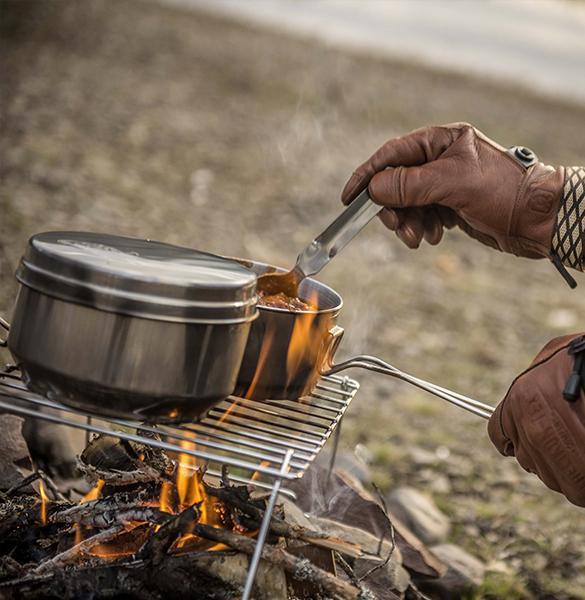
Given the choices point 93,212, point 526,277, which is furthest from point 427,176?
point 526,277

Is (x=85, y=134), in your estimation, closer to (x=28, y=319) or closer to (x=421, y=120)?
(x=421, y=120)

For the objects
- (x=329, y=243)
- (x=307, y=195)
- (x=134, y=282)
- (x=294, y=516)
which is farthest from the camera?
(x=307, y=195)

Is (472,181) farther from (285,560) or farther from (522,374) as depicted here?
(285,560)

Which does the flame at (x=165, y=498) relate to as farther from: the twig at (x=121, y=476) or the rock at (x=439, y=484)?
the rock at (x=439, y=484)

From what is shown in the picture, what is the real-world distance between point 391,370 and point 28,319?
115cm

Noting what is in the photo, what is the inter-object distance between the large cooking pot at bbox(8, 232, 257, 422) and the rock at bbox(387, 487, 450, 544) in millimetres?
2066

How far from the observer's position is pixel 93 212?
738 centimetres

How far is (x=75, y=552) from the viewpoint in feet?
7.00

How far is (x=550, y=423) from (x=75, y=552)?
122cm

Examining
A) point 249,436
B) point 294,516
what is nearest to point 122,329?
point 249,436

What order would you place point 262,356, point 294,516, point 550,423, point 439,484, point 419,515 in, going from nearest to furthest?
point 550,423 < point 262,356 < point 294,516 < point 419,515 < point 439,484

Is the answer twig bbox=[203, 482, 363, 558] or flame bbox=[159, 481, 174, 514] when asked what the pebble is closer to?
twig bbox=[203, 482, 363, 558]

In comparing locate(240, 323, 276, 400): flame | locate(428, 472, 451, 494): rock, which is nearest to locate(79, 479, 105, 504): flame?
locate(240, 323, 276, 400): flame

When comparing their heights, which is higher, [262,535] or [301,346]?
[301,346]
